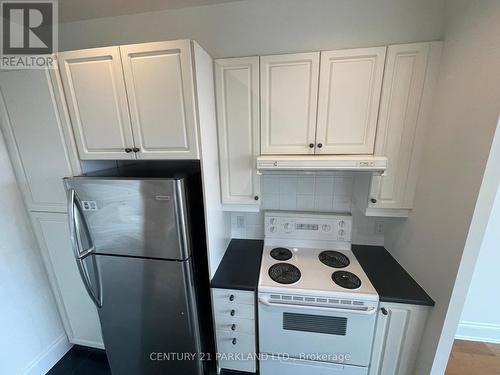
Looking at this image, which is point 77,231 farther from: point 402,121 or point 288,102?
point 402,121

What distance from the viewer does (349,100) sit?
1.33m

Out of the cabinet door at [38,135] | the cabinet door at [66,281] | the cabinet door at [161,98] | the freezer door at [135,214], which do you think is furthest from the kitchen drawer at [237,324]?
the cabinet door at [38,135]

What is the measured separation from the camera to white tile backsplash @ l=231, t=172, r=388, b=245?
5.69ft

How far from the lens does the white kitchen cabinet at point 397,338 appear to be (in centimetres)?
126

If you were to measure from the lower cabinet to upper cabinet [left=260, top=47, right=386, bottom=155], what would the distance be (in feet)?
3.43

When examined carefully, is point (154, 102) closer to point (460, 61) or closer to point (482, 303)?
point (460, 61)

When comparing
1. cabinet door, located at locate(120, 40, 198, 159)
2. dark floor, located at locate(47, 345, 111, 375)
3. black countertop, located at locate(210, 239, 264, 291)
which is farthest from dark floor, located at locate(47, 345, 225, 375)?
cabinet door, located at locate(120, 40, 198, 159)

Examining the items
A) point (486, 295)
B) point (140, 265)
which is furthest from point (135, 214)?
point (486, 295)

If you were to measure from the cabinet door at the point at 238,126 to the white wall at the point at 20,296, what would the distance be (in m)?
1.48

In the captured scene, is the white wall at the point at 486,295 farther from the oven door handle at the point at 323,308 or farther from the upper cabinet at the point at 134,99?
the upper cabinet at the point at 134,99

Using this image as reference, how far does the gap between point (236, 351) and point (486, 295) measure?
7.21 feet

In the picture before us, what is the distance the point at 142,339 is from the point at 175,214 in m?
1.03

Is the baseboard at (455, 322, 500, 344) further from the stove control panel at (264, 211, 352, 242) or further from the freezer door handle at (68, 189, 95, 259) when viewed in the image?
the freezer door handle at (68, 189, 95, 259)

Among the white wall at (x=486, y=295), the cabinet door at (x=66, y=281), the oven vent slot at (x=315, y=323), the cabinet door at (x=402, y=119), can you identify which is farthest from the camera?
the white wall at (x=486, y=295)
